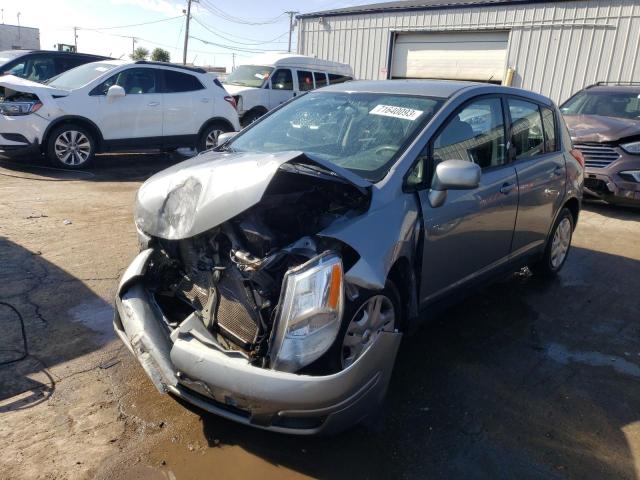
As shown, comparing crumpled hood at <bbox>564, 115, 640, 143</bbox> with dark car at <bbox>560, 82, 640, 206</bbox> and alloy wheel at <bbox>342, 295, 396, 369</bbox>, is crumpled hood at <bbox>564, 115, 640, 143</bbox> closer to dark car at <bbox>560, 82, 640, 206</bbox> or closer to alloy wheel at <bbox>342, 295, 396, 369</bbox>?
dark car at <bbox>560, 82, 640, 206</bbox>

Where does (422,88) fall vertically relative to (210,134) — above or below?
above

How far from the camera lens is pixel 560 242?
535 centimetres

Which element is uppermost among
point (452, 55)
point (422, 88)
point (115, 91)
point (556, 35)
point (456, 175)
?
point (556, 35)

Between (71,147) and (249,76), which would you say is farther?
(249,76)

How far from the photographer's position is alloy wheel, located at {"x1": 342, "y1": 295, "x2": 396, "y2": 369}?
2635mm

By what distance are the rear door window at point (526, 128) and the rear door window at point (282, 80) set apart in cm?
950

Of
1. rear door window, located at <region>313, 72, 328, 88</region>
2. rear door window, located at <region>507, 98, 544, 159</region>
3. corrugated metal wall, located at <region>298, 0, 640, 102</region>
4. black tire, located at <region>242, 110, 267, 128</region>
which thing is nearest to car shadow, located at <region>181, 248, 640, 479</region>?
rear door window, located at <region>507, 98, 544, 159</region>

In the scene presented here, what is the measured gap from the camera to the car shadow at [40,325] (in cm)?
307

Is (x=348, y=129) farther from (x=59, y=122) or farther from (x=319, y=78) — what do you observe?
(x=319, y=78)

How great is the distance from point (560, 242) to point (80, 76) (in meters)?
8.35

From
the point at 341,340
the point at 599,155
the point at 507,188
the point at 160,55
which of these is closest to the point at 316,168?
the point at 341,340

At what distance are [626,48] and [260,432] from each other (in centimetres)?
1524

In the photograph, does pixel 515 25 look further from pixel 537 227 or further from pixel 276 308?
pixel 276 308

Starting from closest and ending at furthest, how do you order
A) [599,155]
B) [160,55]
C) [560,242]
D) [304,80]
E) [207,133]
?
[560,242] → [599,155] → [207,133] → [304,80] → [160,55]
